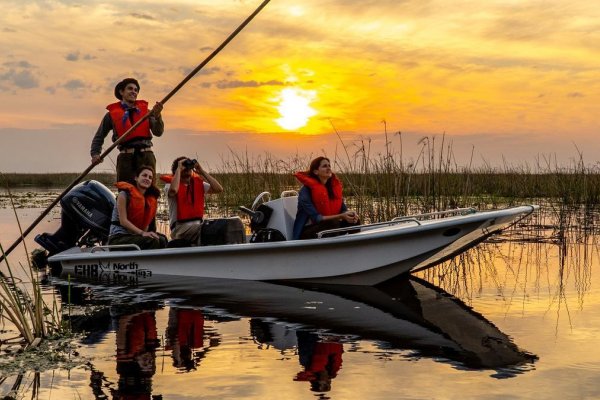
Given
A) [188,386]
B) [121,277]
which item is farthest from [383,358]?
[121,277]

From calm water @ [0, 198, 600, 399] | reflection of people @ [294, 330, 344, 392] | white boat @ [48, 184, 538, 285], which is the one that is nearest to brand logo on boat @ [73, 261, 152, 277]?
white boat @ [48, 184, 538, 285]

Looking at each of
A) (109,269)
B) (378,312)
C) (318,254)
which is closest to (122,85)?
(109,269)

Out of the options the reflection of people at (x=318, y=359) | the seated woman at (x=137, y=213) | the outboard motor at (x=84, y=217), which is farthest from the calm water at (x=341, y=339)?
the outboard motor at (x=84, y=217)

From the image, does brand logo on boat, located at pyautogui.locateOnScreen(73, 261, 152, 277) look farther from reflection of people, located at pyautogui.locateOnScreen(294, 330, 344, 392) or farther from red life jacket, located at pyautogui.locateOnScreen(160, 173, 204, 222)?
reflection of people, located at pyautogui.locateOnScreen(294, 330, 344, 392)

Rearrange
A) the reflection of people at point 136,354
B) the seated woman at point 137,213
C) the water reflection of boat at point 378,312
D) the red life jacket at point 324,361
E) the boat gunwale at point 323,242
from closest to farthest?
the reflection of people at point 136,354 < the red life jacket at point 324,361 < the water reflection of boat at point 378,312 < the boat gunwale at point 323,242 < the seated woman at point 137,213

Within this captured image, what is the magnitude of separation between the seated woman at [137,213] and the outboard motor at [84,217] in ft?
2.41

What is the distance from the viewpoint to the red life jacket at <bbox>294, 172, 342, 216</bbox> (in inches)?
342

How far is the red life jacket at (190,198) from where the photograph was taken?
9164 millimetres

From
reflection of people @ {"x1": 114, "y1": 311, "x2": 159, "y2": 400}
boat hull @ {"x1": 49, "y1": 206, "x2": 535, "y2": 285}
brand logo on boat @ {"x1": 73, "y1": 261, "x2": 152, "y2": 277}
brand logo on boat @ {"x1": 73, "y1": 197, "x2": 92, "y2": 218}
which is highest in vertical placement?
brand logo on boat @ {"x1": 73, "y1": 197, "x2": 92, "y2": 218}

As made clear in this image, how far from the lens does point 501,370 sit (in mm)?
5016

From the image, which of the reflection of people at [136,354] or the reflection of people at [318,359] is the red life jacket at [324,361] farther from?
the reflection of people at [136,354]

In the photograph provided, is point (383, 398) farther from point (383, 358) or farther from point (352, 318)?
point (352, 318)

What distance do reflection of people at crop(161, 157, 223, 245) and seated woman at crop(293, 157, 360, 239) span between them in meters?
1.03

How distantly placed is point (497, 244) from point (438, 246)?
14.4ft
